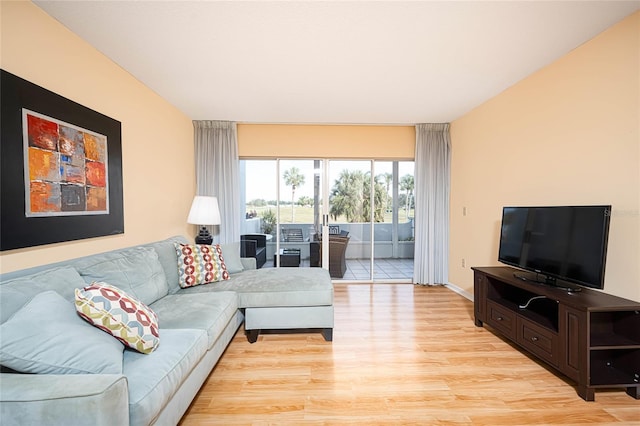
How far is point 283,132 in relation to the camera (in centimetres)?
440

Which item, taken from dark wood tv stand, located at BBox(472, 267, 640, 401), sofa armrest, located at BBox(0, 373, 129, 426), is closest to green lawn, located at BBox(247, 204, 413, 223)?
dark wood tv stand, located at BBox(472, 267, 640, 401)

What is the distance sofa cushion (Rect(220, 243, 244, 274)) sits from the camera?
3168 mm

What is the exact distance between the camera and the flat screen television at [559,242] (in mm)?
1900

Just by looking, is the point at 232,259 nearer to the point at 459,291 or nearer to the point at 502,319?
the point at 502,319

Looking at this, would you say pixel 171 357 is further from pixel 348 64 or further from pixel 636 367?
pixel 636 367

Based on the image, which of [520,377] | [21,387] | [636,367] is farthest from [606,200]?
[21,387]

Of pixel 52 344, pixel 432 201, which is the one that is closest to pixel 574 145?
pixel 432 201

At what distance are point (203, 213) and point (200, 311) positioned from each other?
1819mm

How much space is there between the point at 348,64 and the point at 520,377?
9.49ft

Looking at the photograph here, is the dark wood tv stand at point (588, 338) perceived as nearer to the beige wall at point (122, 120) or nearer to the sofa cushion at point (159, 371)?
the sofa cushion at point (159, 371)

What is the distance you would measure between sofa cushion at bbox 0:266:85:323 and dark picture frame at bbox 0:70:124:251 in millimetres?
301

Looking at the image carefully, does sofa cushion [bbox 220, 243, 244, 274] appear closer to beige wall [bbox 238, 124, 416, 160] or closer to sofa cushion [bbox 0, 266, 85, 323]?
sofa cushion [bbox 0, 266, 85, 323]

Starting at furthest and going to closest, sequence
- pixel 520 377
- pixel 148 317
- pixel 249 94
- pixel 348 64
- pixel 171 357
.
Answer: pixel 249 94 → pixel 348 64 → pixel 520 377 → pixel 148 317 → pixel 171 357

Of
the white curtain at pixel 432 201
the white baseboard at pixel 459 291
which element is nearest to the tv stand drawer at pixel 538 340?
the white baseboard at pixel 459 291
